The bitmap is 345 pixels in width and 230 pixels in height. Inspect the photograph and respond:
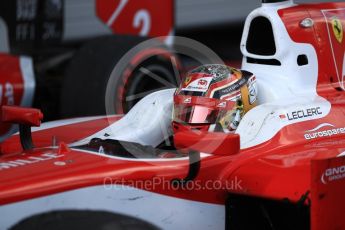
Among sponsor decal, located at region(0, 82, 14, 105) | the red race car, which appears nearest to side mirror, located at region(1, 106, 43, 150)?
the red race car

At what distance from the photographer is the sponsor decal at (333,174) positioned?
3154 millimetres

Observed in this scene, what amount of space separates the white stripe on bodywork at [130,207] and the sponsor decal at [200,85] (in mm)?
612

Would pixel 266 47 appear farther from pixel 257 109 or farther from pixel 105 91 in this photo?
pixel 105 91

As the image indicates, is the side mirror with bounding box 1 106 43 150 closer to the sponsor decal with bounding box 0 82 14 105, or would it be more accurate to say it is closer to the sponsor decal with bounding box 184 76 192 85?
the sponsor decal with bounding box 184 76 192 85

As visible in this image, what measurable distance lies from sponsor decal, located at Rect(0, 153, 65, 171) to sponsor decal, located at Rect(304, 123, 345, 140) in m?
1.14

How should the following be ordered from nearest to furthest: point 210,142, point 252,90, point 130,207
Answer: point 210,142
point 130,207
point 252,90

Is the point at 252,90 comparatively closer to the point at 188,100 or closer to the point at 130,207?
the point at 188,100

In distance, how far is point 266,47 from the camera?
162 inches

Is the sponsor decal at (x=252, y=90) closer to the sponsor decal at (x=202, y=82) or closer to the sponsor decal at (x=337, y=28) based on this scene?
the sponsor decal at (x=202, y=82)

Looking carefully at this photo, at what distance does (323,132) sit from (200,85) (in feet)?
2.04

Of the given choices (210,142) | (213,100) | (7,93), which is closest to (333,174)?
(210,142)

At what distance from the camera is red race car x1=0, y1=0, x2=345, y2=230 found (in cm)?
306

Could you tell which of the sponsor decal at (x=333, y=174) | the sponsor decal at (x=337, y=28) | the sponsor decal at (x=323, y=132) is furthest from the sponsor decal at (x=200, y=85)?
the sponsor decal at (x=337, y=28)

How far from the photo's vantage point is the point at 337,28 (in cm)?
414
